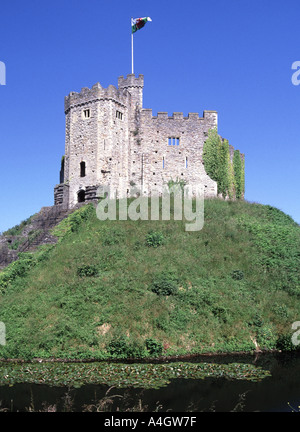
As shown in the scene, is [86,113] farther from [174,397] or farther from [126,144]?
[174,397]

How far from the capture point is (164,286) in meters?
22.4

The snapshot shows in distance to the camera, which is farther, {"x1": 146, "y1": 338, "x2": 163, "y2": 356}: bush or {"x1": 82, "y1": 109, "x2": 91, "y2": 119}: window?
{"x1": 82, "y1": 109, "x2": 91, "y2": 119}: window

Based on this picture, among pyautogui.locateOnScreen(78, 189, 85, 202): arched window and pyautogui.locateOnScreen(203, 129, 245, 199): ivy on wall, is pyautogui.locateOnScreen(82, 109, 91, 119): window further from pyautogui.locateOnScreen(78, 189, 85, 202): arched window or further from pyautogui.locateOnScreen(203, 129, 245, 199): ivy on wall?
pyautogui.locateOnScreen(203, 129, 245, 199): ivy on wall

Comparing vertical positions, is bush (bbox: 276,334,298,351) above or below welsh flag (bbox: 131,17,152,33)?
below

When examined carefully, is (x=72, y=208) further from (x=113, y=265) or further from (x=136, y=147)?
(x=113, y=265)

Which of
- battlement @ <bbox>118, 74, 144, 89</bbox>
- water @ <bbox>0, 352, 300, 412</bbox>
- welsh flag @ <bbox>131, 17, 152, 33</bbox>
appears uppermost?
welsh flag @ <bbox>131, 17, 152, 33</bbox>

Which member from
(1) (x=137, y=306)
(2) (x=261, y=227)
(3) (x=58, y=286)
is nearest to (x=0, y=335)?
(3) (x=58, y=286)

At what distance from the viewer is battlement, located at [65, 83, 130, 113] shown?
125 ft

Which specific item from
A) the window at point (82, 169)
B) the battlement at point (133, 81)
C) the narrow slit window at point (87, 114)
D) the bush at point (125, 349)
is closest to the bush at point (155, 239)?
the bush at point (125, 349)

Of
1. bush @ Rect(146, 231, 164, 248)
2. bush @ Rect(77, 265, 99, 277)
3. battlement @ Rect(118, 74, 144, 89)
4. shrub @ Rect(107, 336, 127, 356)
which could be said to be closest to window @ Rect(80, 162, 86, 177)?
battlement @ Rect(118, 74, 144, 89)

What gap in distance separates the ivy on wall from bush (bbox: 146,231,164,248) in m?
15.0

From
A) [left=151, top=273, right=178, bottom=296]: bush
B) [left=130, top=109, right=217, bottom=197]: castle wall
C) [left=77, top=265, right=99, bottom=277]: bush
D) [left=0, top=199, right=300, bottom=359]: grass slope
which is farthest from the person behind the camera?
[left=130, top=109, right=217, bottom=197]: castle wall

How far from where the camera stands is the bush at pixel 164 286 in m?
22.3

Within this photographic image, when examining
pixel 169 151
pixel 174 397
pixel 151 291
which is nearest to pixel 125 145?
pixel 169 151
